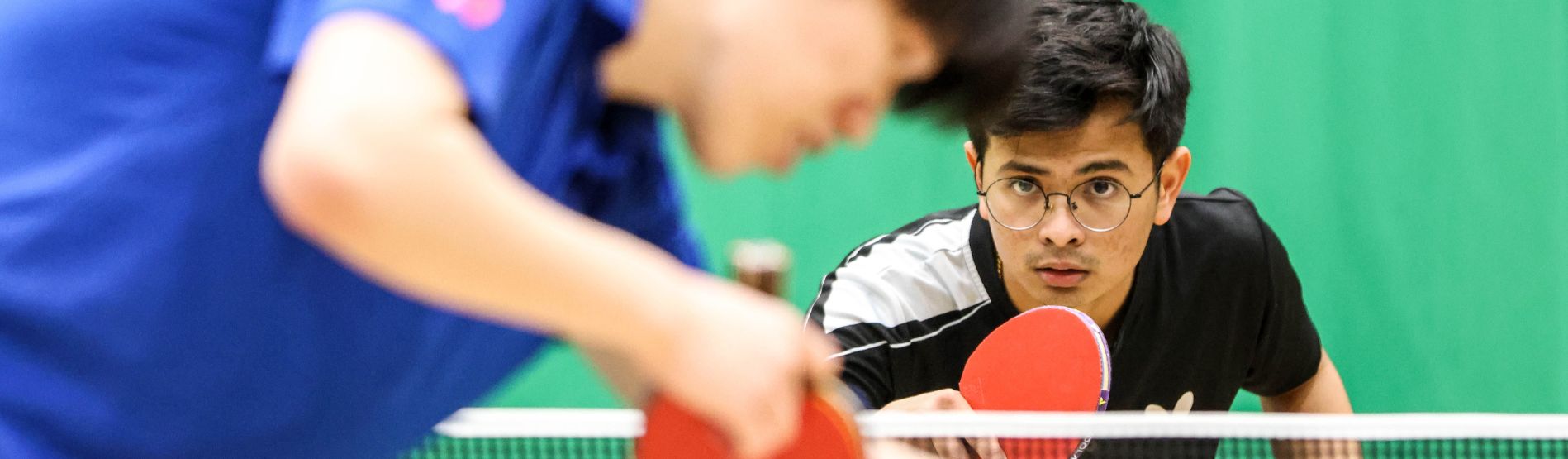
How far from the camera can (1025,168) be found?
2863 mm

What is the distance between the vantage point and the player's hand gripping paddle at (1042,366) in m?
2.58

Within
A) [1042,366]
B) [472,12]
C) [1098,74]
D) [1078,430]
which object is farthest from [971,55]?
[1098,74]

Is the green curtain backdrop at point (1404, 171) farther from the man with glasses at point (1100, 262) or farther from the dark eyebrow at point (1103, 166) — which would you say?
the dark eyebrow at point (1103, 166)

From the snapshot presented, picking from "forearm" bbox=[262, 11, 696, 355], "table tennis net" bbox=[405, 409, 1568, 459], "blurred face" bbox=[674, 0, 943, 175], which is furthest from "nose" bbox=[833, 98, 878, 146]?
"table tennis net" bbox=[405, 409, 1568, 459]

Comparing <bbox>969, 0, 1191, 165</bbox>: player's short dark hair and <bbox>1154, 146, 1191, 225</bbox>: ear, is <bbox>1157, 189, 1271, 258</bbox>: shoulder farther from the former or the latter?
<bbox>969, 0, 1191, 165</bbox>: player's short dark hair

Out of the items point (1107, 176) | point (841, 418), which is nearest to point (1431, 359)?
point (1107, 176)

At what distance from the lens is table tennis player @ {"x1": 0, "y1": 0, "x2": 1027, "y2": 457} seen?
748mm

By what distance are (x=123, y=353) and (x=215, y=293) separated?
66 mm

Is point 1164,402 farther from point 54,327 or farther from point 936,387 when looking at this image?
point 54,327

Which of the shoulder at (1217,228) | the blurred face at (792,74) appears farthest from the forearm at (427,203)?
the shoulder at (1217,228)

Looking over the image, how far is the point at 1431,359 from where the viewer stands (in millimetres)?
3963

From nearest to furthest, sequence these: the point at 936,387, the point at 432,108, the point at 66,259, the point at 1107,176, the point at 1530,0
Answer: the point at 432,108 < the point at 66,259 < the point at 1107,176 < the point at 936,387 < the point at 1530,0

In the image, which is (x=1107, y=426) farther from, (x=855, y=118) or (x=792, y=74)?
(x=792, y=74)

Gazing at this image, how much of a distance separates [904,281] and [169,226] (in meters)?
2.26
